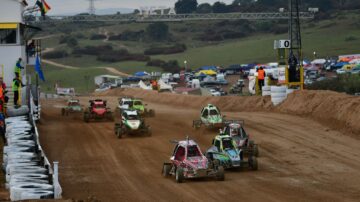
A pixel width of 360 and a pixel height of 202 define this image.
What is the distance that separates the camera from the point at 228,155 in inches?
977

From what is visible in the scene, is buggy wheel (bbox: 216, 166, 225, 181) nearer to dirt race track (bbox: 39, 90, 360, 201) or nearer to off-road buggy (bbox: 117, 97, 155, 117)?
dirt race track (bbox: 39, 90, 360, 201)

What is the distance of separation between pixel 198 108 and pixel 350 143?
81.1 ft

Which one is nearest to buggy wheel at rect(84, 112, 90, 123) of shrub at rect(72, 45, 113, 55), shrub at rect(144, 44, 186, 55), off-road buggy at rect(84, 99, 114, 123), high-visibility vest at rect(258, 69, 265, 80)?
off-road buggy at rect(84, 99, 114, 123)

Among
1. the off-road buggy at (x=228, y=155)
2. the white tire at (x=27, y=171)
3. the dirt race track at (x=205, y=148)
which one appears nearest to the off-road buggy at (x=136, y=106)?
the dirt race track at (x=205, y=148)

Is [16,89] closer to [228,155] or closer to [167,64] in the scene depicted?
[228,155]

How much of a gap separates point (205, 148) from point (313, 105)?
12.1 metres

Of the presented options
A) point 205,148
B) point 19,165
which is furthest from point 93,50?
point 19,165

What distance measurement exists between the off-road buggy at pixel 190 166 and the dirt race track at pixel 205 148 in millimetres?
269

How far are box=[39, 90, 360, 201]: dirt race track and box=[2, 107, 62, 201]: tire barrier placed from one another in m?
1.11

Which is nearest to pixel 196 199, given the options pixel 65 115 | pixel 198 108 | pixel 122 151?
pixel 122 151

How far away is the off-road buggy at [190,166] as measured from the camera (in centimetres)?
2283

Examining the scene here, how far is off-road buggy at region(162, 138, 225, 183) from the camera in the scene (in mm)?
→ 22828

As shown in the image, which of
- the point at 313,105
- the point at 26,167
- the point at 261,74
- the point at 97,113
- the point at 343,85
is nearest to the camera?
the point at 26,167

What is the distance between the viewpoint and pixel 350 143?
101 ft
